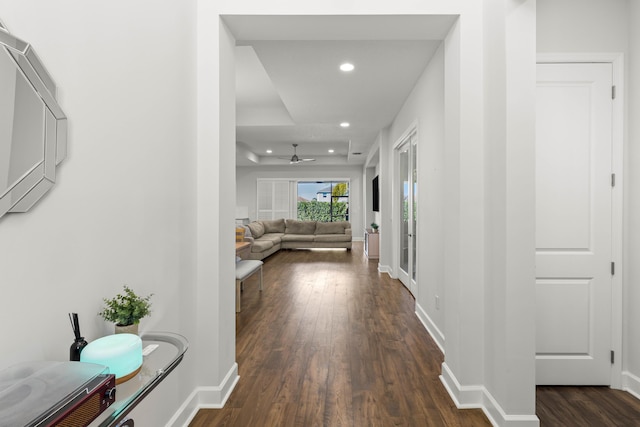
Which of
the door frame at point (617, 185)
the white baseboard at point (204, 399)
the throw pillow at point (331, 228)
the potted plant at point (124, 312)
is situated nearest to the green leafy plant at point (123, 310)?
the potted plant at point (124, 312)

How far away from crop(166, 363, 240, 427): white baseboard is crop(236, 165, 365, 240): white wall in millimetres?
9120

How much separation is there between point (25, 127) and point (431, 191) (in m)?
3.05

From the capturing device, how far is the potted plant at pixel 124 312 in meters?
1.19

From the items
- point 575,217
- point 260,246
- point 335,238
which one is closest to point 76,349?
point 575,217

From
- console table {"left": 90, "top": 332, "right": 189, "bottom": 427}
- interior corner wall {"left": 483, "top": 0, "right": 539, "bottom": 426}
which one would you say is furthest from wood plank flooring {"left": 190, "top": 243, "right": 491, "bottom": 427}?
console table {"left": 90, "top": 332, "right": 189, "bottom": 427}

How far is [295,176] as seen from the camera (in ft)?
36.3

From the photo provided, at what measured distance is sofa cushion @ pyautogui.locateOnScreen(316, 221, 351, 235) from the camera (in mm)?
9742

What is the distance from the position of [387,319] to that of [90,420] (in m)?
3.11

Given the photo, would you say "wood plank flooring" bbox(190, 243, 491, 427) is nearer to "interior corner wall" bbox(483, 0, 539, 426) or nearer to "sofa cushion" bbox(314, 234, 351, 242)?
"interior corner wall" bbox(483, 0, 539, 426)

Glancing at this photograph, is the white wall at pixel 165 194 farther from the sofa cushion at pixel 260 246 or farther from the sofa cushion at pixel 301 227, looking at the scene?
the sofa cushion at pixel 301 227

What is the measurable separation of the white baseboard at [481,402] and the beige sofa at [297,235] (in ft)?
18.8

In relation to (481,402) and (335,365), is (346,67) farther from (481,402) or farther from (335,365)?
(481,402)

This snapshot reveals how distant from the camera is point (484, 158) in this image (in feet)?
6.64

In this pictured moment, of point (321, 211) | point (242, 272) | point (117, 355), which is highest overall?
point (321, 211)
